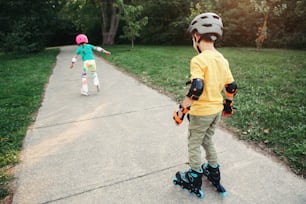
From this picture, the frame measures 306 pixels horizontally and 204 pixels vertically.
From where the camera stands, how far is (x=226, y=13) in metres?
18.9

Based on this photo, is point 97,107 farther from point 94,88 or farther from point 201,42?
point 201,42

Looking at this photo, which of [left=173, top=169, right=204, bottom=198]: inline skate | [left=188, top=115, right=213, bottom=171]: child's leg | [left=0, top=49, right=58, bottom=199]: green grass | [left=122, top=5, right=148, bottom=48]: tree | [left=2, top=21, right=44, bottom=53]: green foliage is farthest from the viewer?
[left=122, top=5, right=148, bottom=48]: tree

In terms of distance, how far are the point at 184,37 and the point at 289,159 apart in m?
21.3

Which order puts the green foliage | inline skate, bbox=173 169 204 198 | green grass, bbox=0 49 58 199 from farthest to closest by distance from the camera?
the green foliage, green grass, bbox=0 49 58 199, inline skate, bbox=173 169 204 198

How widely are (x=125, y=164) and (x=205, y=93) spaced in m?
1.51

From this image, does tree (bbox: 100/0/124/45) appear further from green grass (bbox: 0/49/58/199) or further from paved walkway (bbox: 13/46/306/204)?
paved walkway (bbox: 13/46/306/204)

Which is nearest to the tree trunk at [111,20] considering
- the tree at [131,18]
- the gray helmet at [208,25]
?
the tree at [131,18]

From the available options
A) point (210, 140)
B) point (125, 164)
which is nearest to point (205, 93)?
point (210, 140)

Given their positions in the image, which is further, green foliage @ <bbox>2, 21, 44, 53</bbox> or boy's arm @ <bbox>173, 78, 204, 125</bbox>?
green foliage @ <bbox>2, 21, 44, 53</bbox>

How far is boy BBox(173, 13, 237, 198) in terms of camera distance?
7.07ft

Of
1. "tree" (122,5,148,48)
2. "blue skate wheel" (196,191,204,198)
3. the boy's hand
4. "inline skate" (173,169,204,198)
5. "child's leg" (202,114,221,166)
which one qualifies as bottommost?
"blue skate wheel" (196,191,204,198)

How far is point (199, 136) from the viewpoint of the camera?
7.98 ft

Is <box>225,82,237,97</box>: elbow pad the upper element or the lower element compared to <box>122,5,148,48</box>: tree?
lower

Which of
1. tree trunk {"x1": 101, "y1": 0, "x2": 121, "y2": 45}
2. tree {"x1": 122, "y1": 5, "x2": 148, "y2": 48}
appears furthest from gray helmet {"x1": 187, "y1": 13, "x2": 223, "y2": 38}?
tree trunk {"x1": 101, "y1": 0, "x2": 121, "y2": 45}
